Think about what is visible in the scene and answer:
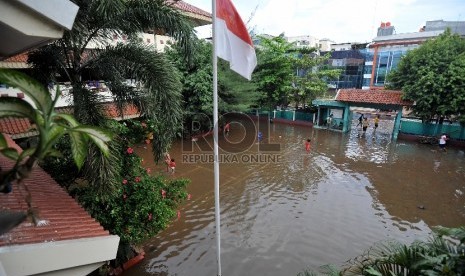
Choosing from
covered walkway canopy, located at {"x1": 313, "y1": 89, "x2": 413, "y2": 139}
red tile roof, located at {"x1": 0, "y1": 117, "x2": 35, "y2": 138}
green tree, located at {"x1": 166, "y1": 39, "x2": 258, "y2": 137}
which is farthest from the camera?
covered walkway canopy, located at {"x1": 313, "y1": 89, "x2": 413, "y2": 139}

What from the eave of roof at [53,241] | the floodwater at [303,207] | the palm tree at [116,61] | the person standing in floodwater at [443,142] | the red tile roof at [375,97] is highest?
the palm tree at [116,61]

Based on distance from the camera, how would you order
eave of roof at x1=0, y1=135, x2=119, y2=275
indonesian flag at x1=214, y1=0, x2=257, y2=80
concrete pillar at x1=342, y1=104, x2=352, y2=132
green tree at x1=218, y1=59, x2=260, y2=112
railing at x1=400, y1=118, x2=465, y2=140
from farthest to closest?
concrete pillar at x1=342, y1=104, x2=352, y2=132 → railing at x1=400, y1=118, x2=465, y2=140 → green tree at x1=218, y1=59, x2=260, y2=112 → indonesian flag at x1=214, y1=0, x2=257, y2=80 → eave of roof at x1=0, y1=135, x2=119, y2=275

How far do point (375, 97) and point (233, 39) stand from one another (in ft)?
59.4

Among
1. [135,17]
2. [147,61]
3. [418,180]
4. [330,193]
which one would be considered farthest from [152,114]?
[418,180]

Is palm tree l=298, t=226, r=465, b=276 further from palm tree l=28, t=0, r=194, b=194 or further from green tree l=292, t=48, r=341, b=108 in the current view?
green tree l=292, t=48, r=341, b=108

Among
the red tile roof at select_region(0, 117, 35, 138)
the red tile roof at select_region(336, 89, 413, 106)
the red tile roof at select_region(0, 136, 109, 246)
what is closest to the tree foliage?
the red tile roof at select_region(336, 89, 413, 106)

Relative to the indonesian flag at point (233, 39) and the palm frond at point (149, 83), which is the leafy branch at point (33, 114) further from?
the palm frond at point (149, 83)

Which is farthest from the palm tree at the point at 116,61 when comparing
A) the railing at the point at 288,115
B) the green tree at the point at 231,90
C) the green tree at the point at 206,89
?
the railing at the point at 288,115

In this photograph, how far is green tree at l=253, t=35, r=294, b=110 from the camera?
72.0 ft

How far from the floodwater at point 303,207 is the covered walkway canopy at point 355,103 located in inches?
141

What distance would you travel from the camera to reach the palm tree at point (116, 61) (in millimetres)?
5195

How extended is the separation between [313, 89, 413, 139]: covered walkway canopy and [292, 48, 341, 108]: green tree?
4.69 ft

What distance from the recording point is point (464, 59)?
52.9 feet

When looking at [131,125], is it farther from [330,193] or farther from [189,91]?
[189,91]
